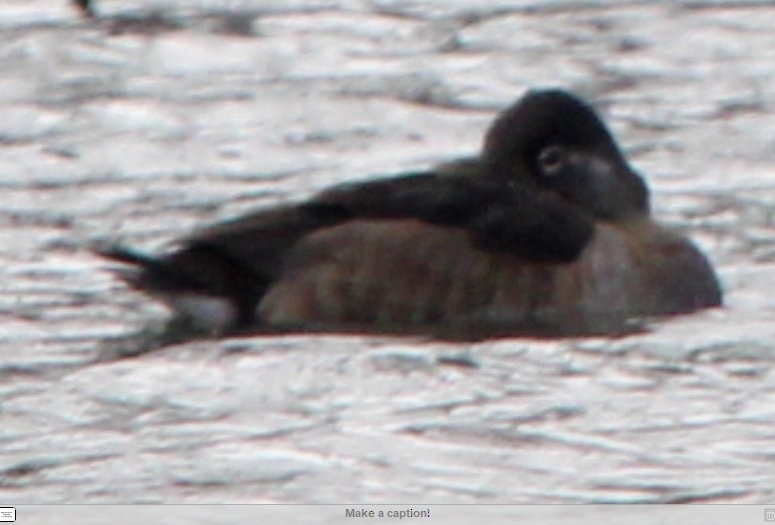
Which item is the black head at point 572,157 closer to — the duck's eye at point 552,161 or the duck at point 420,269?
the duck's eye at point 552,161

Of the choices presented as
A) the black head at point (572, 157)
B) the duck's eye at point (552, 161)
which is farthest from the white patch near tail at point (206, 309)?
the duck's eye at point (552, 161)

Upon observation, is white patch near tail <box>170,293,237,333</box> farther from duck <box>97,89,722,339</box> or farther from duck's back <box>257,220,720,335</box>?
duck's back <box>257,220,720,335</box>

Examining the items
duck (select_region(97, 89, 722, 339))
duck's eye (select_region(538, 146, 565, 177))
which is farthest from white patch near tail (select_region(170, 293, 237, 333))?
duck's eye (select_region(538, 146, 565, 177))

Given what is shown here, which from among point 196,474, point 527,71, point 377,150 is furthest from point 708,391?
point 527,71

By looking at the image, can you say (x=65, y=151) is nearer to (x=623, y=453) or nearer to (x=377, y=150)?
(x=377, y=150)

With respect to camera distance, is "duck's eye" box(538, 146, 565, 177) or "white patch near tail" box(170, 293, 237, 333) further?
"duck's eye" box(538, 146, 565, 177)

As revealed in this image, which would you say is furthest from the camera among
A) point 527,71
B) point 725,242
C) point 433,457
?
point 527,71

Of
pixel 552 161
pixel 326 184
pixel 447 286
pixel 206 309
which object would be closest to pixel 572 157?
pixel 552 161

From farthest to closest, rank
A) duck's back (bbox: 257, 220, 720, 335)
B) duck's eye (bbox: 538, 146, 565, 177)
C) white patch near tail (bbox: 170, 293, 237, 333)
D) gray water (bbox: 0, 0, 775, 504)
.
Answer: duck's eye (bbox: 538, 146, 565, 177), duck's back (bbox: 257, 220, 720, 335), white patch near tail (bbox: 170, 293, 237, 333), gray water (bbox: 0, 0, 775, 504)
